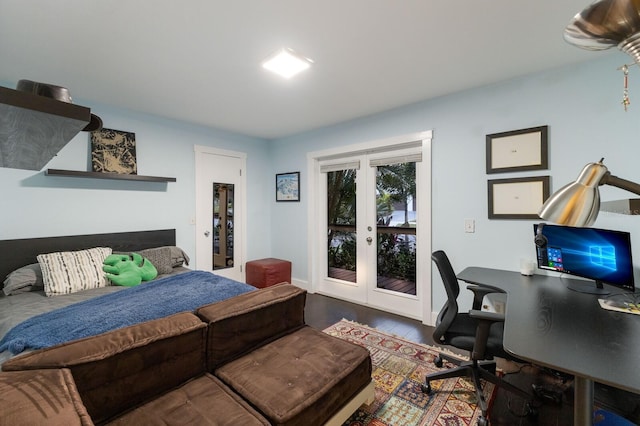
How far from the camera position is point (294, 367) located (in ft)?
5.17

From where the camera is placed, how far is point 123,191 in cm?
332

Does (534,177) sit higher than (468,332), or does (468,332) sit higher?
(534,177)

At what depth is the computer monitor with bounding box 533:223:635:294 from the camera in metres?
1.85

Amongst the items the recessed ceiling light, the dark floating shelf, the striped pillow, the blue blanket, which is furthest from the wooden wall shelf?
the dark floating shelf

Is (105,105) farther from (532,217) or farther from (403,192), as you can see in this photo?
(532,217)

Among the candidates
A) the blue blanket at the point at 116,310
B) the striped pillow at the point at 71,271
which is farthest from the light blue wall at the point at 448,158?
the blue blanket at the point at 116,310

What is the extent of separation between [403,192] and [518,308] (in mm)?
2013

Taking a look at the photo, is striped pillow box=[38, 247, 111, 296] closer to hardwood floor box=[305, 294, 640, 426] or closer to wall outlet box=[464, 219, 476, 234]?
hardwood floor box=[305, 294, 640, 426]

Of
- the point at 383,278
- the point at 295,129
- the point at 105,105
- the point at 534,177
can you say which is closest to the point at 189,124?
the point at 105,105

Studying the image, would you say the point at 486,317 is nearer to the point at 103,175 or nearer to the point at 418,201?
the point at 418,201

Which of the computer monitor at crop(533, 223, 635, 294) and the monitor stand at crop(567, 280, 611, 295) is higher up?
the computer monitor at crop(533, 223, 635, 294)

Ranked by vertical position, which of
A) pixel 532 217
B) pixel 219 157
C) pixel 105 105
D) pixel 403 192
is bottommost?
pixel 532 217

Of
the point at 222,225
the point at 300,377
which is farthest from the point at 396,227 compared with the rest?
the point at 222,225

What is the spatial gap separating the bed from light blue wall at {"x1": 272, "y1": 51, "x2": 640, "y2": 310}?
227cm
